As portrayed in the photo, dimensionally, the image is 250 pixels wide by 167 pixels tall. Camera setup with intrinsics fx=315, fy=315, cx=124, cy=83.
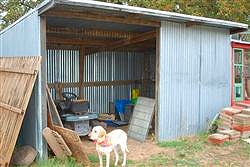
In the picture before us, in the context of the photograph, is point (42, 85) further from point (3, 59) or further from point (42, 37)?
point (3, 59)

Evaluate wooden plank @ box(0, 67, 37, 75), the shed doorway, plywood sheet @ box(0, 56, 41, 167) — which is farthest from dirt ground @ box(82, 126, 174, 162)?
wooden plank @ box(0, 67, 37, 75)

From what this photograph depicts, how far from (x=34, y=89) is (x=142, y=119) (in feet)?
10.3

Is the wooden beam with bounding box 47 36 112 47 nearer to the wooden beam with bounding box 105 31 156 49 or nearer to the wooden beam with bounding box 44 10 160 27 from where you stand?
the wooden beam with bounding box 105 31 156 49

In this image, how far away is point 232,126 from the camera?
805 cm

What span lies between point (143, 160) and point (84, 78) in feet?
16.4

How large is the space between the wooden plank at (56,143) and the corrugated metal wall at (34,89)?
18 cm

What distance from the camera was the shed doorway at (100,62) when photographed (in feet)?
28.5

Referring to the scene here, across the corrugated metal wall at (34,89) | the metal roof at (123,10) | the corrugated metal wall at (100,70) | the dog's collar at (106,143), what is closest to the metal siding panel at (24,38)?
the corrugated metal wall at (34,89)

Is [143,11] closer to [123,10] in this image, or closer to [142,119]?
[123,10]

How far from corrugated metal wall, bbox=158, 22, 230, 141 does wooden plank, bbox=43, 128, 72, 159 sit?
265 centimetres

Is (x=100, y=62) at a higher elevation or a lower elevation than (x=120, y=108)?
higher

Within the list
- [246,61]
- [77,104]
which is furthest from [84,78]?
[246,61]

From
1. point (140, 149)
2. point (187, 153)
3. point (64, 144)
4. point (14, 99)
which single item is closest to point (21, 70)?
point (14, 99)

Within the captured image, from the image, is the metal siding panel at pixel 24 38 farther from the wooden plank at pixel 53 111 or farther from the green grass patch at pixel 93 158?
the green grass patch at pixel 93 158
